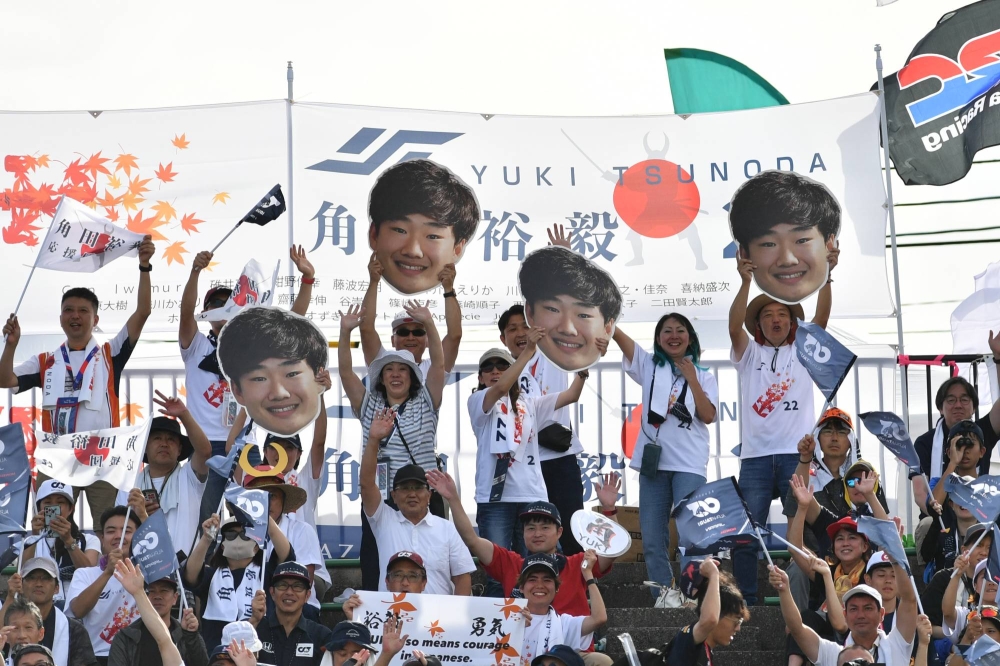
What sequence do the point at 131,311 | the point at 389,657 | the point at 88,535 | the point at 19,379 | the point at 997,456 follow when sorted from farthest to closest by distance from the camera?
the point at 997,456 < the point at 131,311 < the point at 19,379 < the point at 88,535 < the point at 389,657

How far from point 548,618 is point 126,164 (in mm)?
5667

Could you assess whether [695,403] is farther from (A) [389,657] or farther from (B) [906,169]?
(B) [906,169]

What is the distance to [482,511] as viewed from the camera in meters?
9.45

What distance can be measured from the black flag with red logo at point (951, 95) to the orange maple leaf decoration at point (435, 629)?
23.0 feet

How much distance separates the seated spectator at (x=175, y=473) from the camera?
9.31 metres

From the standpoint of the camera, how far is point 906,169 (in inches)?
521

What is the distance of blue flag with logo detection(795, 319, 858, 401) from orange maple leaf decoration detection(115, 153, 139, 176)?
547cm

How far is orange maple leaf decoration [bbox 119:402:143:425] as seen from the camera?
1171 cm

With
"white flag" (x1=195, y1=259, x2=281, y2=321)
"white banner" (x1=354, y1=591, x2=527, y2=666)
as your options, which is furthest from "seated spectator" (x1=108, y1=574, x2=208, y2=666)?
"white flag" (x1=195, y1=259, x2=281, y2=321)

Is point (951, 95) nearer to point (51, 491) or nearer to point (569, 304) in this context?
point (569, 304)

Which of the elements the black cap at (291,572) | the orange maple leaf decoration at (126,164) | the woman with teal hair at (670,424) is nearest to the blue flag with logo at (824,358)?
the woman with teal hair at (670,424)

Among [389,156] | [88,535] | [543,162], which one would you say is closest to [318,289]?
[389,156]

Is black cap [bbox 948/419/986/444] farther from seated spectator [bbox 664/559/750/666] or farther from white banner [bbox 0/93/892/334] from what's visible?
seated spectator [bbox 664/559/750/666]

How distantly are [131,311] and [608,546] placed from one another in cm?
478
